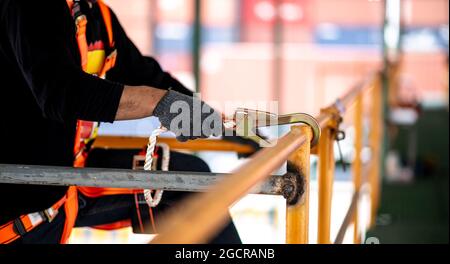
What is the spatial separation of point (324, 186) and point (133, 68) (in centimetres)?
76

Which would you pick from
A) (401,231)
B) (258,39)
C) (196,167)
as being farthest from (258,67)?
(196,167)

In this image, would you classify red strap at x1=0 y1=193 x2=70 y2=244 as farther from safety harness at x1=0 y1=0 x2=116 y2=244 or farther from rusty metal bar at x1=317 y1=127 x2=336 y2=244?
rusty metal bar at x1=317 y1=127 x2=336 y2=244

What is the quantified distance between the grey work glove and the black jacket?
0.40 ft

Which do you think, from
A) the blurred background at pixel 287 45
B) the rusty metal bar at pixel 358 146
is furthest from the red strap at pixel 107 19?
the blurred background at pixel 287 45

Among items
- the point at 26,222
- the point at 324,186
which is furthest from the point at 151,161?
the point at 324,186

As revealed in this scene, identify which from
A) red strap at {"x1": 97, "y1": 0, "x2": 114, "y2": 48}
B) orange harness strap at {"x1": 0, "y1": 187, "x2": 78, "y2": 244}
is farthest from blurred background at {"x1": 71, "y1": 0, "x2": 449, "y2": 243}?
orange harness strap at {"x1": 0, "y1": 187, "x2": 78, "y2": 244}

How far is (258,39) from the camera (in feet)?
50.9

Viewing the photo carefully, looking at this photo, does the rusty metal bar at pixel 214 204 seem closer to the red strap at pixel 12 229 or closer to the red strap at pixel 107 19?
the red strap at pixel 12 229
